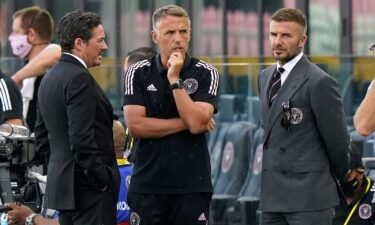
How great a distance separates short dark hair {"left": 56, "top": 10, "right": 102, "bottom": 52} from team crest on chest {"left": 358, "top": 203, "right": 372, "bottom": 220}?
2.48m

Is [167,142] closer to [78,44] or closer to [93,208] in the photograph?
[93,208]

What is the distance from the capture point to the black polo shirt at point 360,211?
9219 mm

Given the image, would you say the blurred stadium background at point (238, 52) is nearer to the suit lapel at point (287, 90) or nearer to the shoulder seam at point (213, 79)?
the shoulder seam at point (213, 79)

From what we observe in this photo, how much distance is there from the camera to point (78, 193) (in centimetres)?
781

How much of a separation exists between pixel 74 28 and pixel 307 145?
5.17 ft

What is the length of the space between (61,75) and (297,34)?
56.9 inches

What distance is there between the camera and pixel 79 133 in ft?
25.1

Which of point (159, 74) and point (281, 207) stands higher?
point (159, 74)

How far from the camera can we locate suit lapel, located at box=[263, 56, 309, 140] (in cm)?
783

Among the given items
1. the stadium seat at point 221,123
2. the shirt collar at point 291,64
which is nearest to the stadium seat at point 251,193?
the stadium seat at point 221,123

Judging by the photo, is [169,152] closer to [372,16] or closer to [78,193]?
[78,193]

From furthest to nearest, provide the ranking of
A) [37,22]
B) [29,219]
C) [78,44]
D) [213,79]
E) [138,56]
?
[37,22]
[138,56]
[29,219]
[213,79]
[78,44]

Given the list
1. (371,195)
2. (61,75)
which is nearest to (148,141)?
(61,75)

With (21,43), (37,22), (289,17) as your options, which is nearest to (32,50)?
(21,43)
